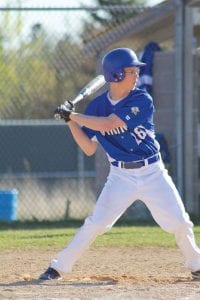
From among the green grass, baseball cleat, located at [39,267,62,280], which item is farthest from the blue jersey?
the green grass

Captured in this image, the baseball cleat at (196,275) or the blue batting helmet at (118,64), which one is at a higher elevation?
the blue batting helmet at (118,64)

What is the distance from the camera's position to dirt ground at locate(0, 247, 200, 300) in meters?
6.16

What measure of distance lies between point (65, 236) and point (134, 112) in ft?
12.5

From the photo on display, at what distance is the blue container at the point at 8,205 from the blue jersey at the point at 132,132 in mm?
5691

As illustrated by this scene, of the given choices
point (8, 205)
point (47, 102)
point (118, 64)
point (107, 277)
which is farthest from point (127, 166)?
point (47, 102)

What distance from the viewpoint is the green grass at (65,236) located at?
955cm

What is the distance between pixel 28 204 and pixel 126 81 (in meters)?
7.12

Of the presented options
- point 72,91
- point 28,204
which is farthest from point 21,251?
point 72,91

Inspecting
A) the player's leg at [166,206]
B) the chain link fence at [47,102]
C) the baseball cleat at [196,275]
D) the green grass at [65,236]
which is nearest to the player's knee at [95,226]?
the player's leg at [166,206]

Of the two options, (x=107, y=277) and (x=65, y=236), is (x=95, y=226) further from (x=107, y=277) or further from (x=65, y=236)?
(x=65, y=236)

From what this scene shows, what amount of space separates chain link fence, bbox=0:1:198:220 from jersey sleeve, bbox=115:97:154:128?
5.54m

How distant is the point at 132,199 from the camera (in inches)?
267

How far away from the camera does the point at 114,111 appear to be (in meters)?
6.75

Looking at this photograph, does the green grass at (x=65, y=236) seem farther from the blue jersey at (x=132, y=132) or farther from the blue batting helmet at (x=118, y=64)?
the blue batting helmet at (x=118, y=64)
